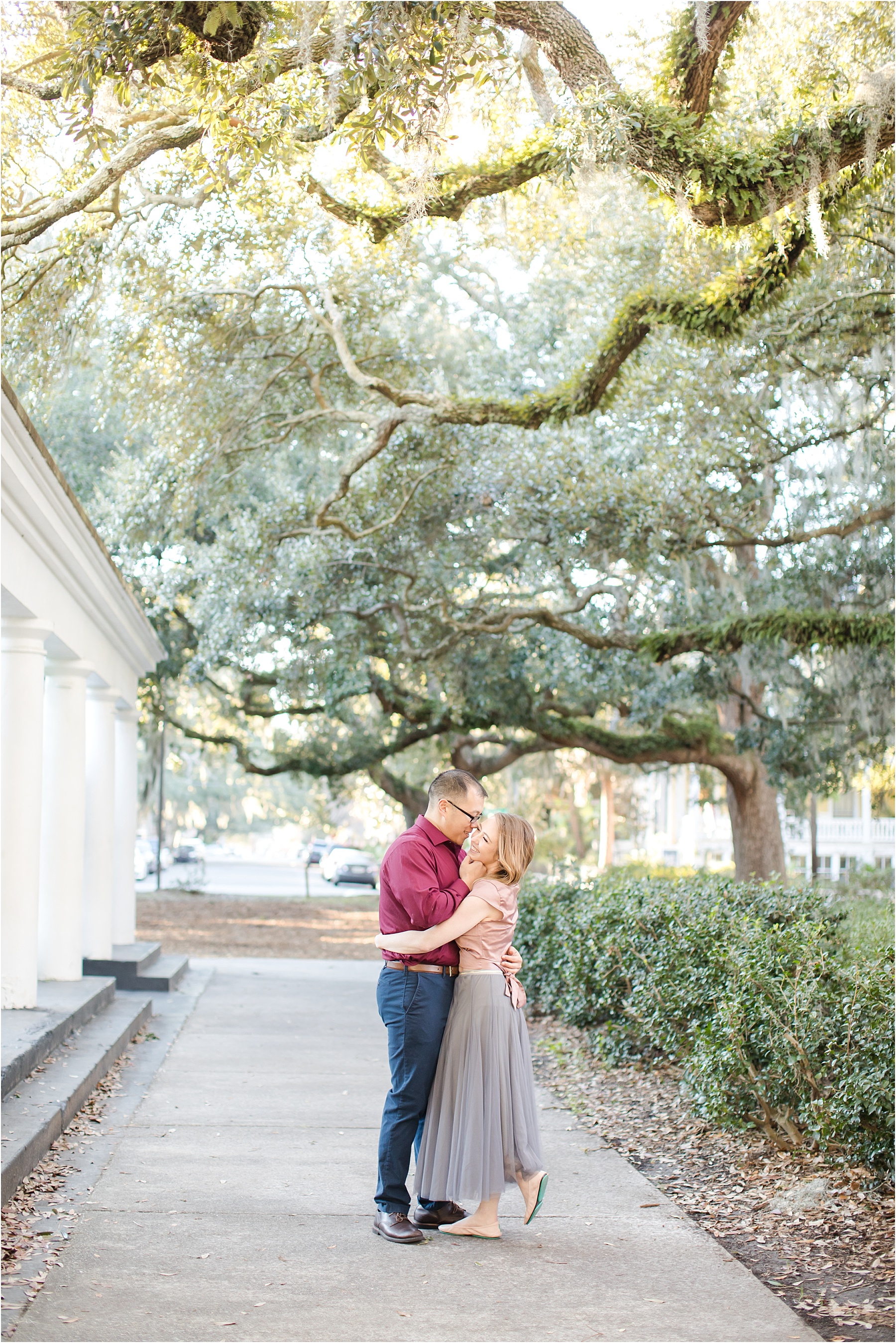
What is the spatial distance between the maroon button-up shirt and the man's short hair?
0.46 ft

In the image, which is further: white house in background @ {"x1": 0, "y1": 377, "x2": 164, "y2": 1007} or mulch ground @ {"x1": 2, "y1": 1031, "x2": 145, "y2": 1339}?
white house in background @ {"x1": 0, "y1": 377, "x2": 164, "y2": 1007}

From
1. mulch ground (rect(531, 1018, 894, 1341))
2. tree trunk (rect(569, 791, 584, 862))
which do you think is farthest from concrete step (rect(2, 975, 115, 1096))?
tree trunk (rect(569, 791, 584, 862))

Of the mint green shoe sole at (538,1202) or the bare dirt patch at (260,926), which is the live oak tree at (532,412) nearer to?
the bare dirt patch at (260,926)

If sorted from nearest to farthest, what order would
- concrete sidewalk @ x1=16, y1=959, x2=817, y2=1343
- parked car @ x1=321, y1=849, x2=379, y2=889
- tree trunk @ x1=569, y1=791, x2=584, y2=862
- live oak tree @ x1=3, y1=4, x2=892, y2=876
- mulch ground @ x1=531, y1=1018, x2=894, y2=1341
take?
concrete sidewalk @ x1=16, y1=959, x2=817, y2=1343, mulch ground @ x1=531, y1=1018, x2=894, y2=1341, live oak tree @ x1=3, y1=4, x2=892, y2=876, parked car @ x1=321, y1=849, x2=379, y2=889, tree trunk @ x1=569, y1=791, x2=584, y2=862

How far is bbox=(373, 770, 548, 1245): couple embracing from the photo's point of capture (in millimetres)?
4430

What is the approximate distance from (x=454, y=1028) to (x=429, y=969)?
0.81 feet

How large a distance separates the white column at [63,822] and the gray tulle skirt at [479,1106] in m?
5.51

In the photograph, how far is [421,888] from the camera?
14.8ft

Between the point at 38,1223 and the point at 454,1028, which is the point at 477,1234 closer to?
the point at 454,1028

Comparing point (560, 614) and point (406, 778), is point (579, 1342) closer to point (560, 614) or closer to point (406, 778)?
Answer: point (560, 614)

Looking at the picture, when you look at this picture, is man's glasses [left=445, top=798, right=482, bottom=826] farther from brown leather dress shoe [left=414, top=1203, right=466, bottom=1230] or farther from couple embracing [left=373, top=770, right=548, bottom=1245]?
brown leather dress shoe [left=414, top=1203, right=466, bottom=1230]

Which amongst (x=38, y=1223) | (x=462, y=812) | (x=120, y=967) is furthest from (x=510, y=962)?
(x=120, y=967)

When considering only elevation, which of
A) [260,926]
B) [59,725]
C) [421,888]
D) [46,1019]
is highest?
[59,725]

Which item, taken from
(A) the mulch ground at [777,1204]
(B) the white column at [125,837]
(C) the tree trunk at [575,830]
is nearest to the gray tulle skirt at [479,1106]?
(A) the mulch ground at [777,1204]
